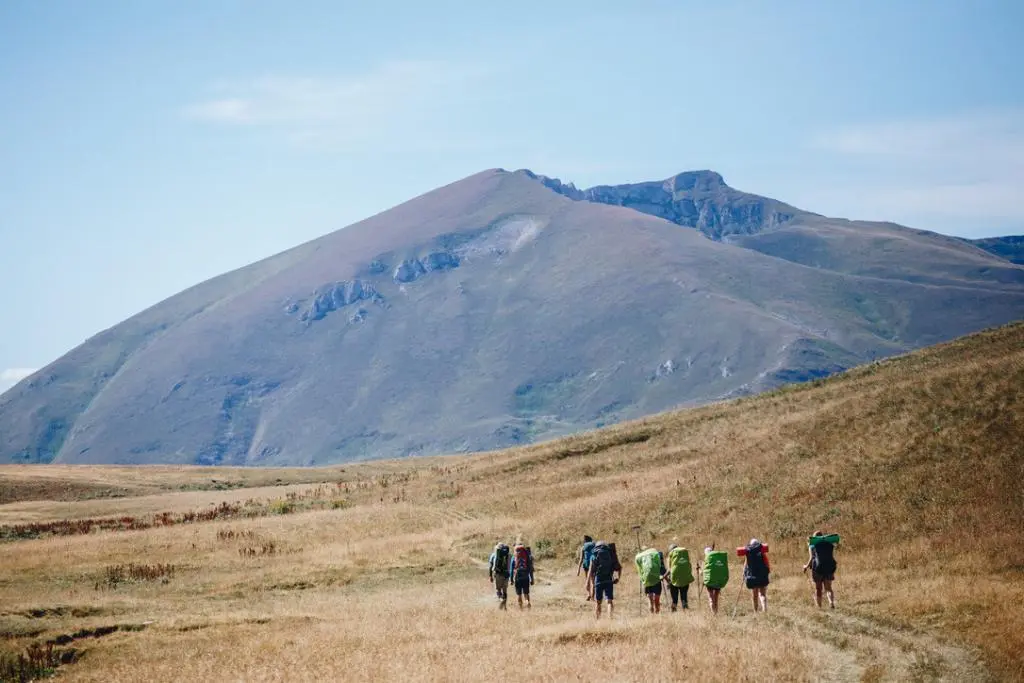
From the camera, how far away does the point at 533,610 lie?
27812 millimetres

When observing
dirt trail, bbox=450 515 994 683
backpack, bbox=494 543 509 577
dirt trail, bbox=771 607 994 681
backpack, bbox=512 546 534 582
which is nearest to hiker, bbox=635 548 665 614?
dirt trail, bbox=450 515 994 683

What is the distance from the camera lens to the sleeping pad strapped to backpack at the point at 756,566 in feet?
84.2

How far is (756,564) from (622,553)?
11.6m

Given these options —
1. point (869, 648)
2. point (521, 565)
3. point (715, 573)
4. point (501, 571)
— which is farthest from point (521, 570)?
point (869, 648)

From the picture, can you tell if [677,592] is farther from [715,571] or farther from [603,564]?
[603,564]

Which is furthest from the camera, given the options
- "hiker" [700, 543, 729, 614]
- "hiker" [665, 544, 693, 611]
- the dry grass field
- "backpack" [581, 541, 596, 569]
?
"backpack" [581, 541, 596, 569]

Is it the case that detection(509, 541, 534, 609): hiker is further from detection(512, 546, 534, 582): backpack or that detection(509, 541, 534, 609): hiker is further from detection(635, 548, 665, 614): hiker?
detection(635, 548, 665, 614): hiker

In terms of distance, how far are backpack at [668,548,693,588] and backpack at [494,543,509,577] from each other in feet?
15.9

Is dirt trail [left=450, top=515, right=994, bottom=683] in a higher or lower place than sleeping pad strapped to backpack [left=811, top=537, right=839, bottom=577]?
lower

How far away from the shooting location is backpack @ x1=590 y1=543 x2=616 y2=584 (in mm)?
26141

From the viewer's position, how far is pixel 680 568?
26.4 meters

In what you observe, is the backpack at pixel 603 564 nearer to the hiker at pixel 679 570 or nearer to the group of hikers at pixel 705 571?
the group of hikers at pixel 705 571

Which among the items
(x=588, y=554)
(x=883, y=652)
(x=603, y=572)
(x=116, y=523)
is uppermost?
(x=588, y=554)

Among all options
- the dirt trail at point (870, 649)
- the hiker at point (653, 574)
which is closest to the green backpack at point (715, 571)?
the dirt trail at point (870, 649)
